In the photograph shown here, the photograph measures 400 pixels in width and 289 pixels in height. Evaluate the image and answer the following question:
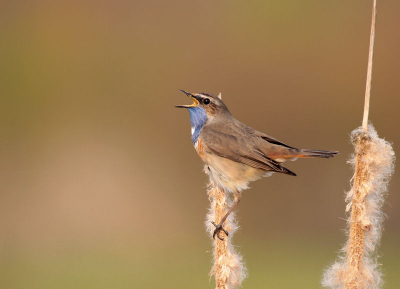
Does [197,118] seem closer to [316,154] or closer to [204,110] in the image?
[204,110]

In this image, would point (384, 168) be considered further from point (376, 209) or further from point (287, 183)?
point (287, 183)

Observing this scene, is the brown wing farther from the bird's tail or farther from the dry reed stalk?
the dry reed stalk

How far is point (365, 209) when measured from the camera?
2.57 meters

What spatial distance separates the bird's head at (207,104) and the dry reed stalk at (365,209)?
1.35m

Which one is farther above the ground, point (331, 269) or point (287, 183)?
point (287, 183)

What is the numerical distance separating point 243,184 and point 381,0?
20.6ft

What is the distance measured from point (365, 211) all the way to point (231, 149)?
1.25 metres

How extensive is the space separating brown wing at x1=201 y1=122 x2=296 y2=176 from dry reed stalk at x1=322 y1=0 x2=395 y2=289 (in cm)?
83

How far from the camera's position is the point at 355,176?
2588 mm

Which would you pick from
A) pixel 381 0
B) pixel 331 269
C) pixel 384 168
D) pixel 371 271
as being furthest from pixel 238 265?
pixel 381 0

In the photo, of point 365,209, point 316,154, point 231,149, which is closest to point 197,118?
point 231,149


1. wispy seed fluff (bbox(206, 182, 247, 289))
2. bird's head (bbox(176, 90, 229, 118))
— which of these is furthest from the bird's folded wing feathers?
wispy seed fluff (bbox(206, 182, 247, 289))

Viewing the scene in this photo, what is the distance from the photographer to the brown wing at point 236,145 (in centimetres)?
347

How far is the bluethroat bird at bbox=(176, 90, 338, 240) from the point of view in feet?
11.5
